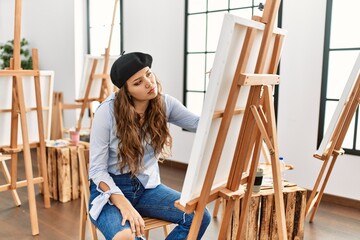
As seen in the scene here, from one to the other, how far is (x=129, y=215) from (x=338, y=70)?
238 cm

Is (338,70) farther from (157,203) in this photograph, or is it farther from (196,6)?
(157,203)

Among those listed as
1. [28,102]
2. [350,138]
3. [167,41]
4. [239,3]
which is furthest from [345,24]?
[28,102]

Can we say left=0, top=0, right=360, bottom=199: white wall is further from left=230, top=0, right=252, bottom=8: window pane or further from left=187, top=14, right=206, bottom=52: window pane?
left=230, top=0, right=252, bottom=8: window pane

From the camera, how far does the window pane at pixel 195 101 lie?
4.20 metres

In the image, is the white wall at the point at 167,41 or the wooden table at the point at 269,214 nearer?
the wooden table at the point at 269,214

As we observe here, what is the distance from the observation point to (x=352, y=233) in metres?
2.65

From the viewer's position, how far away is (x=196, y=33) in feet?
13.6

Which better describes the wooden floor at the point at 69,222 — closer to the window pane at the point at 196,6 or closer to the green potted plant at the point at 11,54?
the window pane at the point at 196,6

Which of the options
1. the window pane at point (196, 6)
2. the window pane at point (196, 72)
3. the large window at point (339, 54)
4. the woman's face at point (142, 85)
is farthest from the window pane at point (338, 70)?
the woman's face at point (142, 85)

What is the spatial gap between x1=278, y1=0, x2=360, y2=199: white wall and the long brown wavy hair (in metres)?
1.84

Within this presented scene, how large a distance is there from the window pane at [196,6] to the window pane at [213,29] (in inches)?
4.7

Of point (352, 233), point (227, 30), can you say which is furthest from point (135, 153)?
point (352, 233)

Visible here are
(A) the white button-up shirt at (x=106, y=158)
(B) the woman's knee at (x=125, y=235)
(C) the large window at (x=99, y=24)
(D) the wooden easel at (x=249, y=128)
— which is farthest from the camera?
(C) the large window at (x=99, y=24)

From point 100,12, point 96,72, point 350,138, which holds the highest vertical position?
point 100,12
